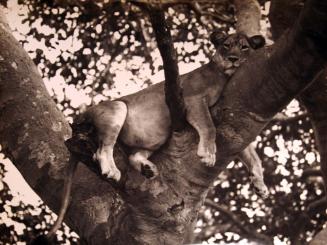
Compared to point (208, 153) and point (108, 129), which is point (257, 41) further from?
point (108, 129)

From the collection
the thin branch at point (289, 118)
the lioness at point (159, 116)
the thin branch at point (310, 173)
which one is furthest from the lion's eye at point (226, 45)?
the thin branch at point (310, 173)

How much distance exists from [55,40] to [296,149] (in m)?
1.44

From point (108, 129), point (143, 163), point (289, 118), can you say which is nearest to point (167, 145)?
point (143, 163)

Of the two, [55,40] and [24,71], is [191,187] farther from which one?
[55,40]

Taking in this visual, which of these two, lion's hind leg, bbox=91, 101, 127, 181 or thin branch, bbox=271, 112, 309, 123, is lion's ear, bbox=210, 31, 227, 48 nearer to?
lion's hind leg, bbox=91, 101, 127, 181

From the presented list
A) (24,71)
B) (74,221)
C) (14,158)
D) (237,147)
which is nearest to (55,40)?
(24,71)

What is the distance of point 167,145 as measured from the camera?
6.49ft

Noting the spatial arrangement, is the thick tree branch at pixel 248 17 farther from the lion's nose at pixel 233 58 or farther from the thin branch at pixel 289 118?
the thin branch at pixel 289 118

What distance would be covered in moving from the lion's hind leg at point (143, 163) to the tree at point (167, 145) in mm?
32

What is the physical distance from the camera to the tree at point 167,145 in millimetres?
1655

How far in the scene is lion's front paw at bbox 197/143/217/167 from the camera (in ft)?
5.98

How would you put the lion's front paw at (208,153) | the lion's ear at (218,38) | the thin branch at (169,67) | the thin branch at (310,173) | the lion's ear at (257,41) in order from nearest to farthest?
the thin branch at (169,67) → the lion's front paw at (208,153) → the lion's ear at (257,41) → the lion's ear at (218,38) → the thin branch at (310,173)

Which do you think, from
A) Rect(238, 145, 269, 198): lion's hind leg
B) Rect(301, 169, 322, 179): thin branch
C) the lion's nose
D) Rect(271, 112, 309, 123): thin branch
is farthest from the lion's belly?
Rect(301, 169, 322, 179): thin branch

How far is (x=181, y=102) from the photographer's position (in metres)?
1.84
